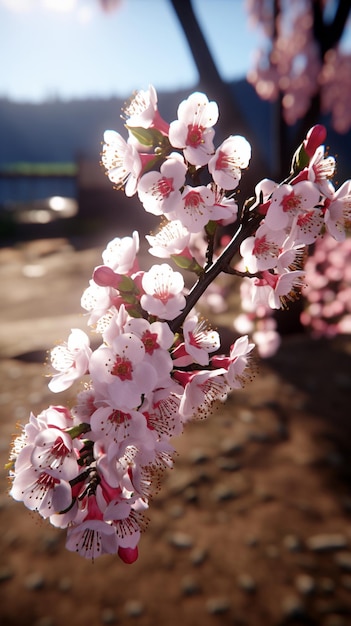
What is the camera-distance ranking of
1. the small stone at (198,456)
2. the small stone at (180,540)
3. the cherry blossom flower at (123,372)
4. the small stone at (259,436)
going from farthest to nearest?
the small stone at (259,436) → the small stone at (198,456) → the small stone at (180,540) → the cherry blossom flower at (123,372)

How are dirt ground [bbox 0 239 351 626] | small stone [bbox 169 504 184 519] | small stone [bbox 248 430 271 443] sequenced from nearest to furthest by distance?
dirt ground [bbox 0 239 351 626] < small stone [bbox 169 504 184 519] < small stone [bbox 248 430 271 443]

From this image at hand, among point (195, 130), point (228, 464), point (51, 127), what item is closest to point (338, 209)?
point (195, 130)

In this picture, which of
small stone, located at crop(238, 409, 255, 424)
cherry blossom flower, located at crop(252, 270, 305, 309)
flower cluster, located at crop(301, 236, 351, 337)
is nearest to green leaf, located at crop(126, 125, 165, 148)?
cherry blossom flower, located at crop(252, 270, 305, 309)

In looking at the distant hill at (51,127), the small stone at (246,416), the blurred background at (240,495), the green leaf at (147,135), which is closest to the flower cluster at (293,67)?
the blurred background at (240,495)

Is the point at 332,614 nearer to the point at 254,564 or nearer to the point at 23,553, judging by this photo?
the point at 254,564

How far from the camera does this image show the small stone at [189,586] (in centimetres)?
283

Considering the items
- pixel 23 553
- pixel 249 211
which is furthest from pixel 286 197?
pixel 23 553

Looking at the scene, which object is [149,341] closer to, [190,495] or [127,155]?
[127,155]

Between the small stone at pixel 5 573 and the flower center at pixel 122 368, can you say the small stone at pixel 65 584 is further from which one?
the flower center at pixel 122 368

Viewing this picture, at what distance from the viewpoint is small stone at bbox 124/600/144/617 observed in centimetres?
272

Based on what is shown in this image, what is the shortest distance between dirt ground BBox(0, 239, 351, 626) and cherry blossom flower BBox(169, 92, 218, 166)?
1.61 metres

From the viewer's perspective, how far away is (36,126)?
135 ft

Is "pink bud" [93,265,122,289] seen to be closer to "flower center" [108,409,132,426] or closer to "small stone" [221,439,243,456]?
"flower center" [108,409,132,426]

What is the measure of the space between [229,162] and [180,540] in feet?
8.85
